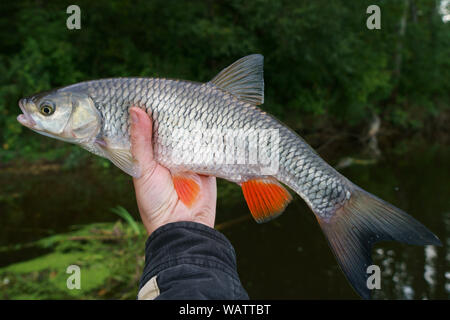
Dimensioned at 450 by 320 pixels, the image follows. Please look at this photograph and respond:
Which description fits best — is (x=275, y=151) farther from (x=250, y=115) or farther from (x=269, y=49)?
(x=269, y=49)

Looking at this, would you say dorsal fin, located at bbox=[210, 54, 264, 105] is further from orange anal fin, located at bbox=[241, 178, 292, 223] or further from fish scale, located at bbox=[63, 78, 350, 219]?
orange anal fin, located at bbox=[241, 178, 292, 223]

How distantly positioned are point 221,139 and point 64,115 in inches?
27.3

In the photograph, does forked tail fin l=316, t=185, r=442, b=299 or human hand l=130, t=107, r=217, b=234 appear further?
human hand l=130, t=107, r=217, b=234

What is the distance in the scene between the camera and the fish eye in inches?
63.7

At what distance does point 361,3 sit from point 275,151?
12.5 m

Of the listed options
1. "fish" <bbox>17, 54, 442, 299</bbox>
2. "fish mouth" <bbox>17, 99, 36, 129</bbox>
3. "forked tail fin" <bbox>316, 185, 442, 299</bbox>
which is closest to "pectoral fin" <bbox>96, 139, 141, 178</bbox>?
"fish" <bbox>17, 54, 442, 299</bbox>

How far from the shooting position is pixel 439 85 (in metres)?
15.6

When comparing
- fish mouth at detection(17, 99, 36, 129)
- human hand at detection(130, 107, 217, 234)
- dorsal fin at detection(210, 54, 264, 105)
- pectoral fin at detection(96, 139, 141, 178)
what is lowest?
human hand at detection(130, 107, 217, 234)

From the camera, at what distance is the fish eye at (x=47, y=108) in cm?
162

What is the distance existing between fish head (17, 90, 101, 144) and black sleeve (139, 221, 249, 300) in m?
0.54

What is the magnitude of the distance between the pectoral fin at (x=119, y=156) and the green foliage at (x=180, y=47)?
265 inches

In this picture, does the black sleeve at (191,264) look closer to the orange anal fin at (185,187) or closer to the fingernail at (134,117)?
the orange anal fin at (185,187)
